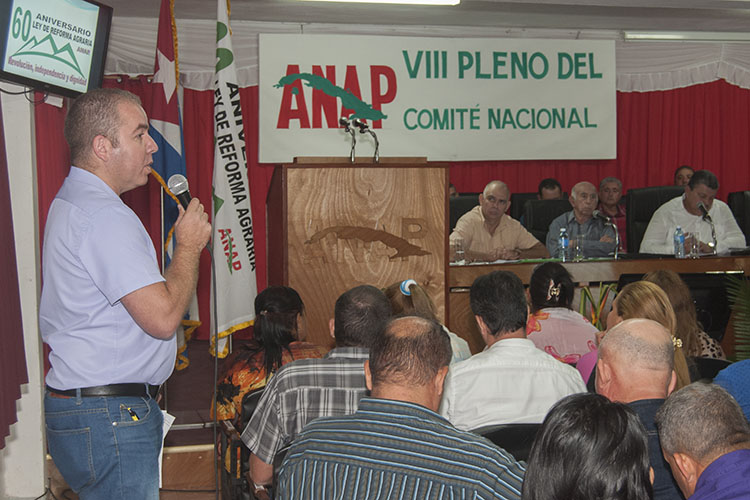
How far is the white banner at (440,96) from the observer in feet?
22.2

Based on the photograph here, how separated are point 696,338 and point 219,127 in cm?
280

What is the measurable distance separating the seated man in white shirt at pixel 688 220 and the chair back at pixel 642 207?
6.8 inches

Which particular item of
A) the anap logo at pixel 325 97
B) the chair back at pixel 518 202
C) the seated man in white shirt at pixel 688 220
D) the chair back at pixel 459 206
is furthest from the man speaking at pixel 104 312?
the chair back at pixel 518 202

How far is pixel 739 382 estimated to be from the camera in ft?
6.82

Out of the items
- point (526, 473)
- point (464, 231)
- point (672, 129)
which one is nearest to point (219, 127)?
point (464, 231)

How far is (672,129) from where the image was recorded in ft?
26.1

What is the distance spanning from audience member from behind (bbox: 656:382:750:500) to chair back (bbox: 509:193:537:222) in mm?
5320

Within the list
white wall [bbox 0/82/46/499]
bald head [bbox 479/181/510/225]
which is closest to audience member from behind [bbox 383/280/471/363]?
white wall [bbox 0/82/46/499]

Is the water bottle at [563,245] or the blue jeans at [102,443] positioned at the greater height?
the water bottle at [563,245]

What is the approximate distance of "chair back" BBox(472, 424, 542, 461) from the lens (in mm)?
1822

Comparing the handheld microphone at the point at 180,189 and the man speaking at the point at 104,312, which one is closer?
the man speaking at the point at 104,312

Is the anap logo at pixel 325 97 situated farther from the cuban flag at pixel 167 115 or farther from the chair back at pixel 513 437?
the chair back at pixel 513 437

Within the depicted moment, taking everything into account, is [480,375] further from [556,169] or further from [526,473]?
[556,169]

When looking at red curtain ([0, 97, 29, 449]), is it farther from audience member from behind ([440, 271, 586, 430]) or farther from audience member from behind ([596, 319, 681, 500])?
audience member from behind ([596, 319, 681, 500])
